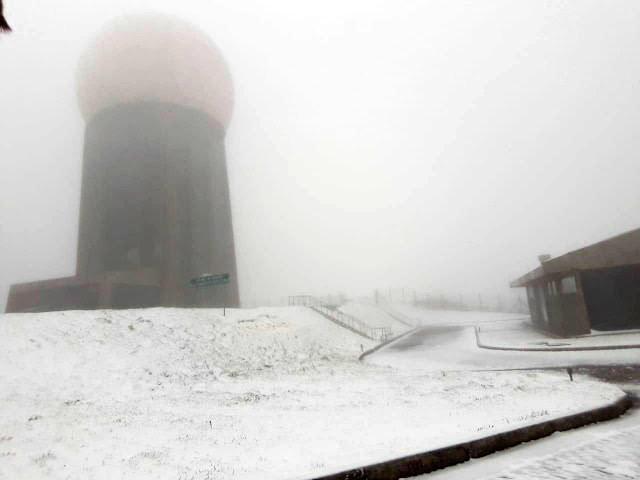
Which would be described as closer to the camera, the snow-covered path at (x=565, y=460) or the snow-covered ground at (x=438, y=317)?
the snow-covered path at (x=565, y=460)

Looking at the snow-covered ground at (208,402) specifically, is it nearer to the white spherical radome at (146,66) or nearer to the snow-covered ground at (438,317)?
the white spherical radome at (146,66)

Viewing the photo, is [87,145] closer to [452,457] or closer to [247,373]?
[247,373]

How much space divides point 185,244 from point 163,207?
11.5ft

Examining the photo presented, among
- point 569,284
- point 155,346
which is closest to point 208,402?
point 155,346

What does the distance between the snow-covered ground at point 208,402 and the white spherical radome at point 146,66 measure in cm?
2216

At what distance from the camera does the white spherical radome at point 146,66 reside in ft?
111

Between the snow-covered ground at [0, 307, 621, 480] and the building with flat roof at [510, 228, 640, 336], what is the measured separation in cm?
1312

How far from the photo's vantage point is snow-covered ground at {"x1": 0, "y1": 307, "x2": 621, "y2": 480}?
5.79 metres

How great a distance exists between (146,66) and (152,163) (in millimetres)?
8242

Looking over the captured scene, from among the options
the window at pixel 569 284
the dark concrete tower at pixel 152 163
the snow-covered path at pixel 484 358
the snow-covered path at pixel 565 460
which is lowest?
the snow-covered path at pixel 484 358

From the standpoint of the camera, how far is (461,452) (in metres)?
5.32

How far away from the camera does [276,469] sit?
5.07 m

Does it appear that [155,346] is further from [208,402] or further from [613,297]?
[613,297]

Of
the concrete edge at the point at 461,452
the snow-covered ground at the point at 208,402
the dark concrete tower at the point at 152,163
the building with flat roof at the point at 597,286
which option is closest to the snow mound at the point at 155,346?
the snow-covered ground at the point at 208,402
